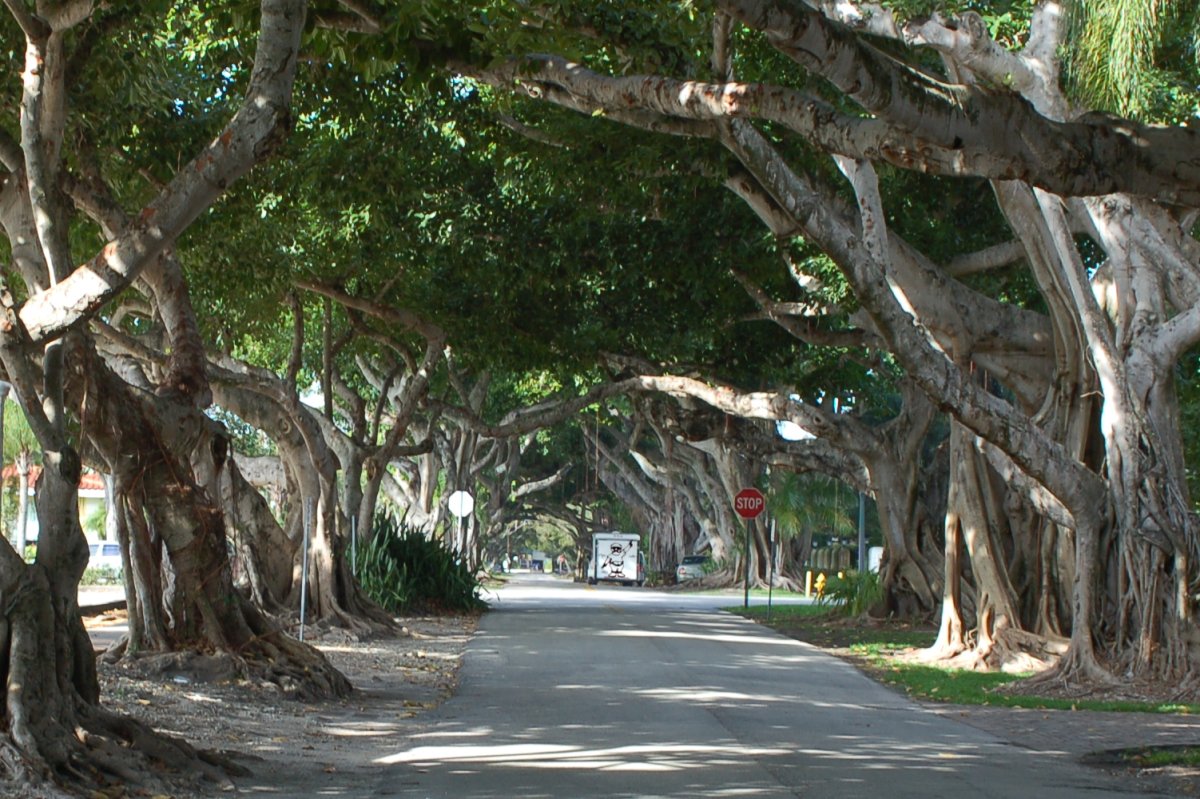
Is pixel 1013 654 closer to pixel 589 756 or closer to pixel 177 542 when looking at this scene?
pixel 589 756

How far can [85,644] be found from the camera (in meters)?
9.05

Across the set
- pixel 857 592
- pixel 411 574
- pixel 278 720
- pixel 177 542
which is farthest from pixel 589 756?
pixel 857 592

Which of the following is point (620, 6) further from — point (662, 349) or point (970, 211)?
point (662, 349)

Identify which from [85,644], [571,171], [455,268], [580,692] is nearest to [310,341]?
[455,268]

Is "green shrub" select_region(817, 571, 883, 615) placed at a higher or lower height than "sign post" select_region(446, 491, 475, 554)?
lower

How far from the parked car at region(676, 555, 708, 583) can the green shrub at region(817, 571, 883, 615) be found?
28.4m

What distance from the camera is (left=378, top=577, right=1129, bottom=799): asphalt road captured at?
912 cm

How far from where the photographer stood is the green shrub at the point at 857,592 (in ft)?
94.5

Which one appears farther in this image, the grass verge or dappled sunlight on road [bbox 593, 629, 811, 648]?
dappled sunlight on road [bbox 593, 629, 811, 648]

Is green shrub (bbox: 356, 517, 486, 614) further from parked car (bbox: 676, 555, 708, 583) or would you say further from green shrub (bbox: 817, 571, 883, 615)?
parked car (bbox: 676, 555, 708, 583)

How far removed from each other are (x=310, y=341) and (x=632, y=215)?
11.4 metres

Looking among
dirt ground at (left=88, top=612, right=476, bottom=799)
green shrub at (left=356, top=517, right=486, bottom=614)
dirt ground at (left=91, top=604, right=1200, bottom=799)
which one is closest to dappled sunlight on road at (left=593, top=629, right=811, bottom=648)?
green shrub at (left=356, top=517, right=486, bottom=614)

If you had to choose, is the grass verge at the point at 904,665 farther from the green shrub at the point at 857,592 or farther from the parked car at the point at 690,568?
the parked car at the point at 690,568

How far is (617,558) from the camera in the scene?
60812 mm
